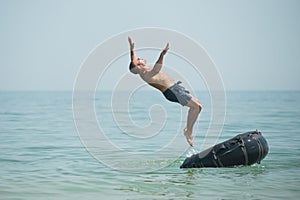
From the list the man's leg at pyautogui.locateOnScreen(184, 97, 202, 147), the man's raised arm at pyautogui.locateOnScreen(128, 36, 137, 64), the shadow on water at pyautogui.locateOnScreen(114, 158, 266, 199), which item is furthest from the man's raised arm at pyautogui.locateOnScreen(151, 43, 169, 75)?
the shadow on water at pyautogui.locateOnScreen(114, 158, 266, 199)

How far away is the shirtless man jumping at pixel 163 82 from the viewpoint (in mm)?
13873

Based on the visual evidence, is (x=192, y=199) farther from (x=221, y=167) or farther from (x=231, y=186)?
(x=221, y=167)

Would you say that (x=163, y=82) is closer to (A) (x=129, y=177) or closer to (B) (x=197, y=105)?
(B) (x=197, y=105)

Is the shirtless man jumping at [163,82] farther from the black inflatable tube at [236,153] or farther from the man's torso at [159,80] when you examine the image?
the black inflatable tube at [236,153]

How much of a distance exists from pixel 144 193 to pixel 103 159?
20.1ft

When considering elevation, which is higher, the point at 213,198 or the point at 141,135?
the point at 141,135

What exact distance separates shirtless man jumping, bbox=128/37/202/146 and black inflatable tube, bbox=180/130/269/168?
1.51m

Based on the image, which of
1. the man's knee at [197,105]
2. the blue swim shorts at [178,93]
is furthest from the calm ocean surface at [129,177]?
the blue swim shorts at [178,93]

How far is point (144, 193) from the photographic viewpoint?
1320 centimetres

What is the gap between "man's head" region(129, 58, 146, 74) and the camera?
1392cm

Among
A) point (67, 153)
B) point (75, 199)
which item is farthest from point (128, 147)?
point (75, 199)

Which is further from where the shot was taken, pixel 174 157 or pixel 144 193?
→ pixel 174 157

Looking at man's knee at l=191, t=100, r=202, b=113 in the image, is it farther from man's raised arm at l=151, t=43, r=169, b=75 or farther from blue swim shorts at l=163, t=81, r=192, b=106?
man's raised arm at l=151, t=43, r=169, b=75

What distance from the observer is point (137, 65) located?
14.0 meters
